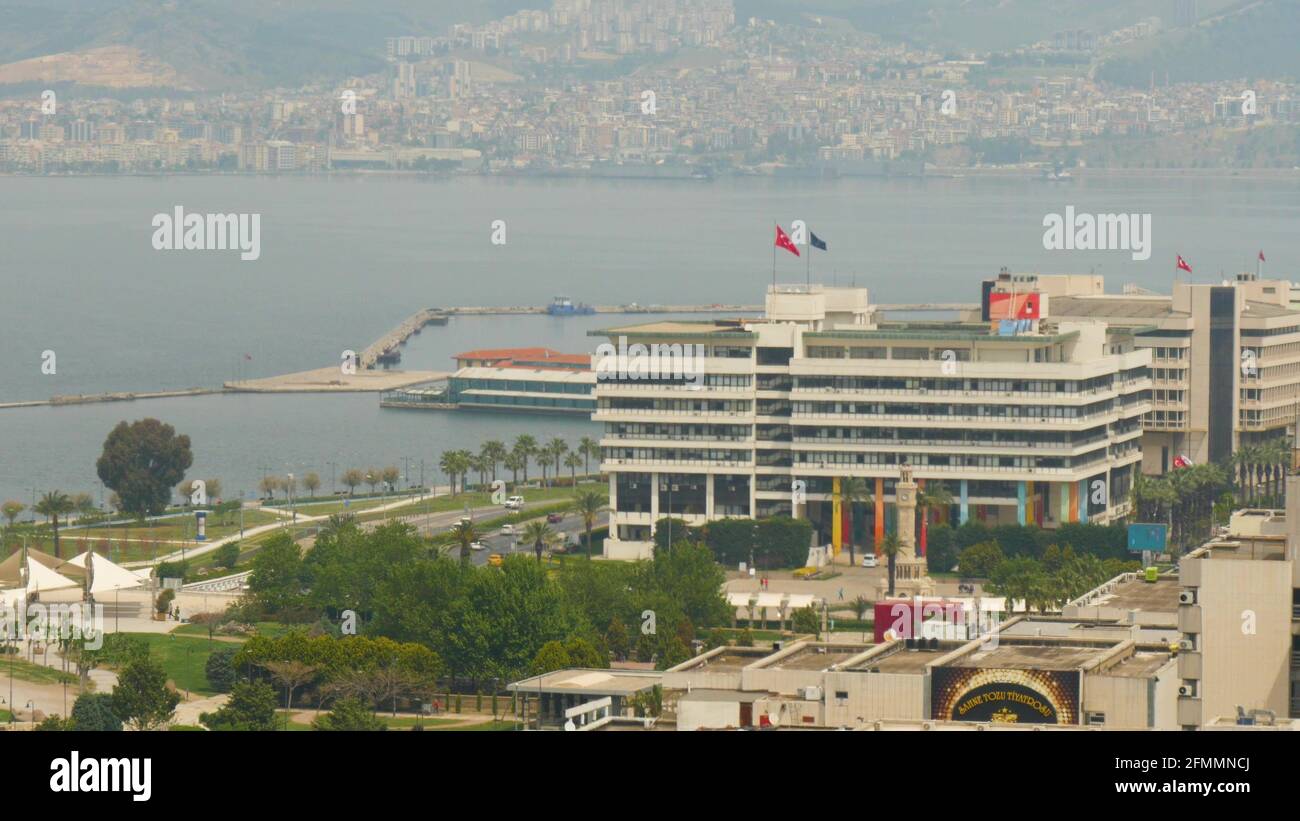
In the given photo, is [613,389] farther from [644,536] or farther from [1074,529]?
[1074,529]

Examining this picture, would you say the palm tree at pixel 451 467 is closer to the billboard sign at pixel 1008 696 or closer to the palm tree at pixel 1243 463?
the palm tree at pixel 1243 463

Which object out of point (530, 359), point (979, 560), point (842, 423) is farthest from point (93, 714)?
point (530, 359)

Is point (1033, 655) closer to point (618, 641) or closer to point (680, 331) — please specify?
point (618, 641)

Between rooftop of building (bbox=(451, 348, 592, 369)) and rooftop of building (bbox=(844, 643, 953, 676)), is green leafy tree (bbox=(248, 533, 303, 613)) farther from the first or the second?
rooftop of building (bbox=(451, 348, 592, 369))

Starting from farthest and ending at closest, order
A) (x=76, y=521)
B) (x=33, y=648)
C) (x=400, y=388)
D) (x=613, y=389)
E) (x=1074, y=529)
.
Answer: (x=400, y=388), (x=76, y=521), (x=613, y=389), (x=1074, y=529), (x=33, y=648)

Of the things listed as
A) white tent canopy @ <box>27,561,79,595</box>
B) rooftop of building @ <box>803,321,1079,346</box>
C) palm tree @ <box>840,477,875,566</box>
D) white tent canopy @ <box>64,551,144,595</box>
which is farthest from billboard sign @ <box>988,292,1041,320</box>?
white tent canopy @ <box>27,561,79,595</box>
